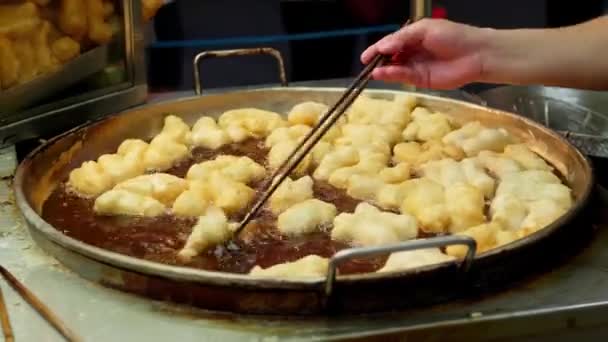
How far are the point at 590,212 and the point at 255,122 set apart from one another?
0.76 m

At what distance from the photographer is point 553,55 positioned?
56.6 inches

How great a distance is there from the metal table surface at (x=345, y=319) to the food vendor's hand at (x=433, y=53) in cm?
52

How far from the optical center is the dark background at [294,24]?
323cm

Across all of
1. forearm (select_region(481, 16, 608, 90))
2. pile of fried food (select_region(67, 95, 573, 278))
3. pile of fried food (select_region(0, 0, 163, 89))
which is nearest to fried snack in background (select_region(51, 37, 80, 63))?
pile of fried food (select_region(0, 0, 163, 89))

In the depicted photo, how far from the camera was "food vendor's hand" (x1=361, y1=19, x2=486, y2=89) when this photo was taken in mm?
1493

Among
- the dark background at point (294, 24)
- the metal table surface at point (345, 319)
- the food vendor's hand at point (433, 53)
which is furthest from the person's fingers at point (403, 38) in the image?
the dark background at point (294, 24)

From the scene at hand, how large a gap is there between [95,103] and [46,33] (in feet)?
0.67

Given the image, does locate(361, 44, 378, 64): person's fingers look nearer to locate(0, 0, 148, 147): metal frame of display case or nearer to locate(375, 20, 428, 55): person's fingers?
locate(375, 20, 428, 55): person's fingers

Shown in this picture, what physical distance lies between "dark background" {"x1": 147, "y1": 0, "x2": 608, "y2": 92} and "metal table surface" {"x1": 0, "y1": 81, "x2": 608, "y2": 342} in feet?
6.68

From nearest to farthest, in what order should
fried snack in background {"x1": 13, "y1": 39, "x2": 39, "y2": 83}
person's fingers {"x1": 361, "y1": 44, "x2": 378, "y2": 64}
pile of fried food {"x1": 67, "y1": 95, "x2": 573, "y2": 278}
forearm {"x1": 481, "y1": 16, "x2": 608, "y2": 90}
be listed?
pile of fried food {"x1": 67, "y1": 95, "x2": 573, "y2": 278} < forearm {"x1": 481, "y1": 16, "x2": 608, "y2": 90} < person's fingers {"x1": 361, "y1": 44, "x2": 378, "y2": 64} < fried snack in background {"x1": 13, "y1": 39, "x2": 39, "y2": 83}

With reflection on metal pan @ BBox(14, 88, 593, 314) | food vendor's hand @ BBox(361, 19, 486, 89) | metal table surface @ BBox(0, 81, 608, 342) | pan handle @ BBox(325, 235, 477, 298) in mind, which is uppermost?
food vendor's hand @ BBox(361, 19, 486, 89)

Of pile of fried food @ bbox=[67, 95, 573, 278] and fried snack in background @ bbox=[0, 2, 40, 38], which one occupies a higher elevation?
fried snack in background @ bbox=[0, 2, 40, 38]

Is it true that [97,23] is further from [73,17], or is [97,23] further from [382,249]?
[382,249]

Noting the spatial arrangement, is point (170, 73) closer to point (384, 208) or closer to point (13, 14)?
point (13, 14)
